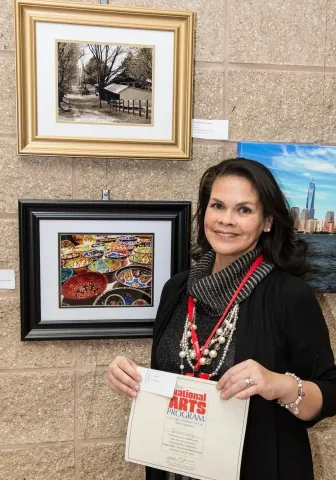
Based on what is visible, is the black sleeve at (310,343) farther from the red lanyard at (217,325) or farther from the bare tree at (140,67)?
the bare tree at (140,67)

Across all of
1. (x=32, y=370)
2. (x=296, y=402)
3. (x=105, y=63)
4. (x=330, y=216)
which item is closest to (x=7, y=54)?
(x=105, y=63)

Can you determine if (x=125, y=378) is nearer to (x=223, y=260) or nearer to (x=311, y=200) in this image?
(x=223, y=260)

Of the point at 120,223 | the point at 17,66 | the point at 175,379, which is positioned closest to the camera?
the point at 175,379

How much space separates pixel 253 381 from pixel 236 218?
0.38m

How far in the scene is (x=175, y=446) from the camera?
3.72ft

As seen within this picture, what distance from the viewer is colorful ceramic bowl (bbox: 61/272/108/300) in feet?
4.88

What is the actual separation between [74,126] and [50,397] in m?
0.83

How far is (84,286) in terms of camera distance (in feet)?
4.91

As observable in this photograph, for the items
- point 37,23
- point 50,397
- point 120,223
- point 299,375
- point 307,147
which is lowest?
point 50,397

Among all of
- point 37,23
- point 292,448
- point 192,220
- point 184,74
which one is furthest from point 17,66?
point 292,448

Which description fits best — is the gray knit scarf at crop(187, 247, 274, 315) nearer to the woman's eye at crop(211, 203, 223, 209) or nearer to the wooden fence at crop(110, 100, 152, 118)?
the woman's eye at crop(211, 203, 223, 209)

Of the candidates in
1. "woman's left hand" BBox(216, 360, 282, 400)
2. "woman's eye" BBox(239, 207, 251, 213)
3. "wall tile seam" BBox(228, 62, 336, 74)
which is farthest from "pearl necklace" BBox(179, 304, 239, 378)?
"wall tile seam" BBox(228, 62, 336, 74)

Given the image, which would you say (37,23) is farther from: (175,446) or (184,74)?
(175,446)

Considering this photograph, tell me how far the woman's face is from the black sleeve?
0.17 metres
